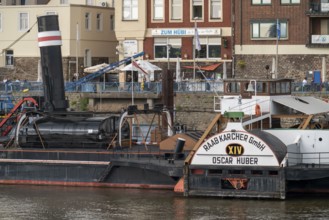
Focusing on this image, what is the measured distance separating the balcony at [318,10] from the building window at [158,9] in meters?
10.1

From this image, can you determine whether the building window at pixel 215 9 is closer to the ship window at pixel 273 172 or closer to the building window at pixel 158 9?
the building window at pixel 158 9

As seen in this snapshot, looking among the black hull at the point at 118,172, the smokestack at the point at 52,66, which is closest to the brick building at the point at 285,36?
the smokestack at the point at 52,66

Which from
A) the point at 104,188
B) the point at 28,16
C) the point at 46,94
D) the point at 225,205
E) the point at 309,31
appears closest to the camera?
the point at 225,205

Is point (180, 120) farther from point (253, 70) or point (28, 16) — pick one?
point (28, 16)

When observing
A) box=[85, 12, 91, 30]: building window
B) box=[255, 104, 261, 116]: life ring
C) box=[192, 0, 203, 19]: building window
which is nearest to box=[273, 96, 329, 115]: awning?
box=[255, 104, 261, 116]: life ring

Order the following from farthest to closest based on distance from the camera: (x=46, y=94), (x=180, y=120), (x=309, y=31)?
(x=309, y=31) → (x=180, y=120) → (x=46, y=94)

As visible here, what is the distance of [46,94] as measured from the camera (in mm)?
57188

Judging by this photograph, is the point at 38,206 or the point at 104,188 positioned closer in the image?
the point at 38,206

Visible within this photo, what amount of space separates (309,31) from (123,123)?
28.4 m

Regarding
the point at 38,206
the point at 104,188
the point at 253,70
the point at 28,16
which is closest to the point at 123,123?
the point at 104,188

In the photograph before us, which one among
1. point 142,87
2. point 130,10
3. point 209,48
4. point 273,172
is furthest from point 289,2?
point 273,172

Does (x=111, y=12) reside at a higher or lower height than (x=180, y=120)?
higher

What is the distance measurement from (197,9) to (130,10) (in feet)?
15.4

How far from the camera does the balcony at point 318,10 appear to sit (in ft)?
258
